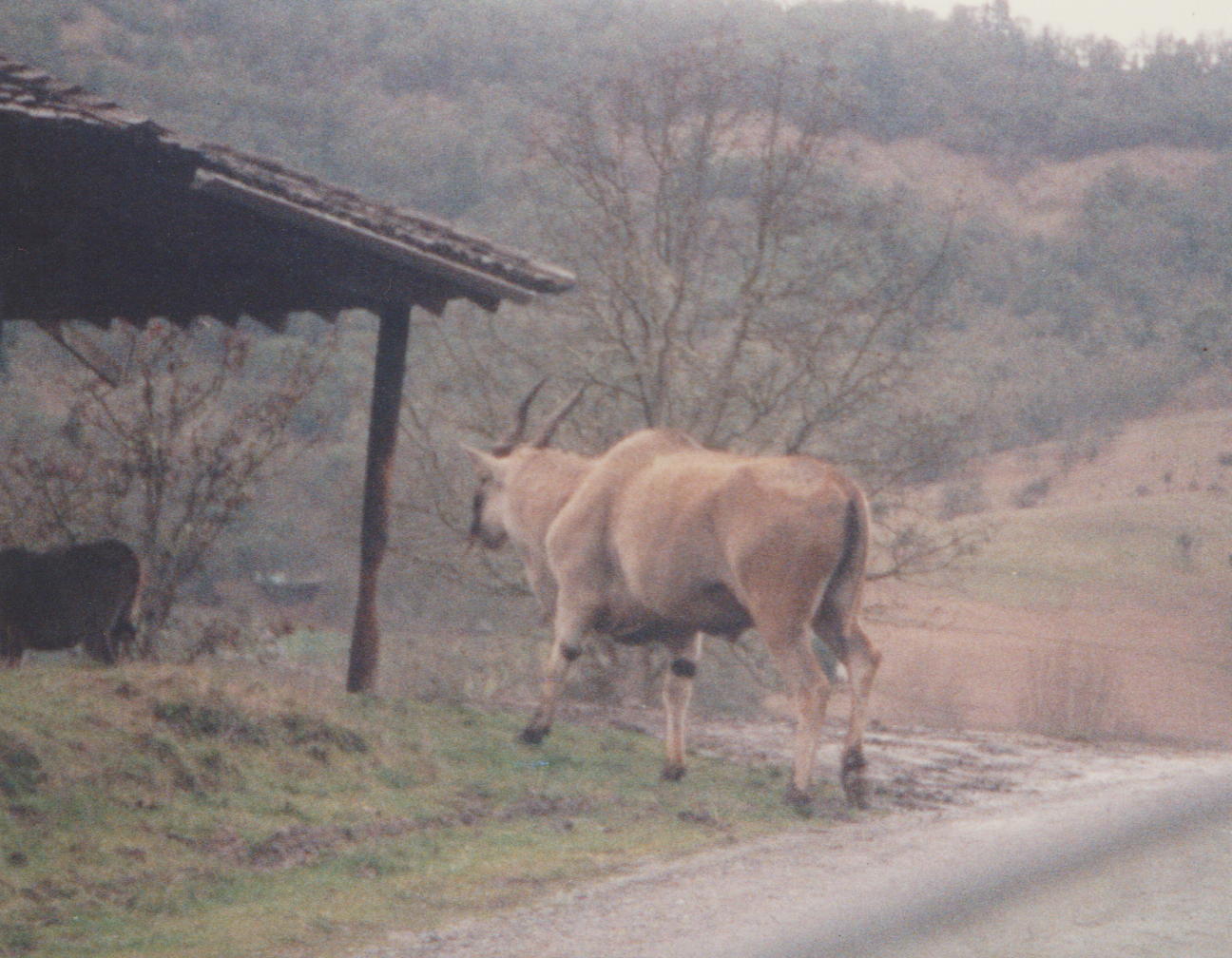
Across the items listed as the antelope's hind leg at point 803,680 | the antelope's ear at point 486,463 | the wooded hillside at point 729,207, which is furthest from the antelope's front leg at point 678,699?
the wooded hillside at point 729,207

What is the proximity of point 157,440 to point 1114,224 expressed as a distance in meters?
39.9

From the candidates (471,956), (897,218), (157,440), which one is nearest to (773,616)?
(471,956)

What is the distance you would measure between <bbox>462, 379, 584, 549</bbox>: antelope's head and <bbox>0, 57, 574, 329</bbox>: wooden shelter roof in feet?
4.80

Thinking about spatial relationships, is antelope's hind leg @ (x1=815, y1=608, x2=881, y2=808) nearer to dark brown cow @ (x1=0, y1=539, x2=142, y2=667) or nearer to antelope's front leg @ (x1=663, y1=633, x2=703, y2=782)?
antelope's front leg @ (x1=663, y1=633, x2=703, y2=782)

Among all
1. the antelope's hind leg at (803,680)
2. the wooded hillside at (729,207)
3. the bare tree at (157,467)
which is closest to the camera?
the antelope's hind leg at (803,680)

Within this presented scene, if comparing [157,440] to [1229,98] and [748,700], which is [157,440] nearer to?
[748,700]

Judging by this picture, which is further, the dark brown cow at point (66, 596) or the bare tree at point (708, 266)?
the bare tree at point (708, 266)

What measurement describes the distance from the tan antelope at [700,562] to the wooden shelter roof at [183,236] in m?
1.51

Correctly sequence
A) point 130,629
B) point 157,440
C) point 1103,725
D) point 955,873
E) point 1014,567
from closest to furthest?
point 955,873
point 130,629
point 157,440
point 1103,725
point 1014,567

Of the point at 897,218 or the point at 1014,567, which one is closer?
the point at 897,218

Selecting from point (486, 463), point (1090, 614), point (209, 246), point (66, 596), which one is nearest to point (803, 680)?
point (486, 463)

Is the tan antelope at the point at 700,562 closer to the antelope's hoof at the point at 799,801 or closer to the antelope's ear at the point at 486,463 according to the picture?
the antelope's hoof at the point at 799,801

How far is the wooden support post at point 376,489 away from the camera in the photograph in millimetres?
11352

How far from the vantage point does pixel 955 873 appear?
281 inches
